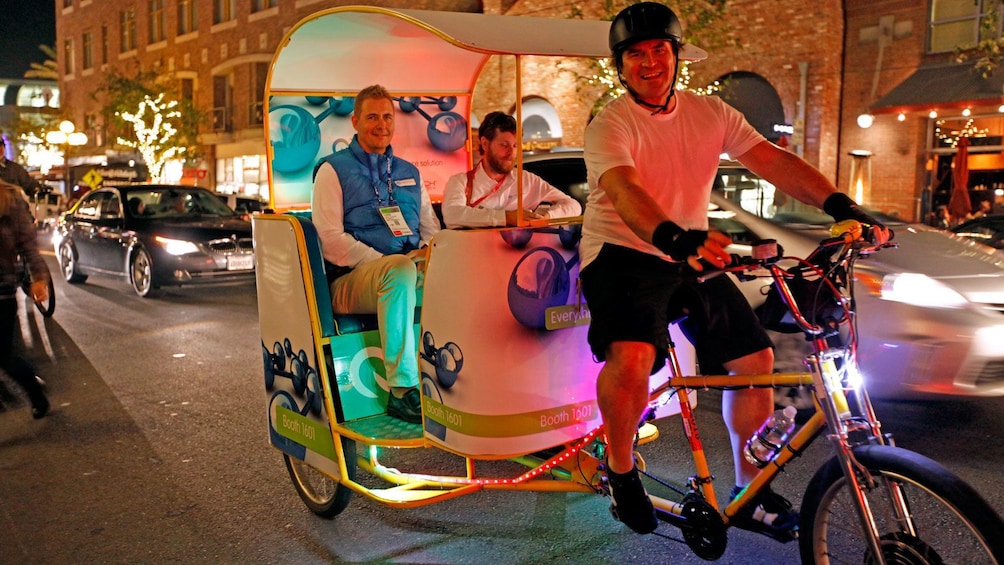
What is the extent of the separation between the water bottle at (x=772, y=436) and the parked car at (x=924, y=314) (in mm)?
2167

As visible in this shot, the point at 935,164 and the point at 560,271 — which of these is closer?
the point at 560,271

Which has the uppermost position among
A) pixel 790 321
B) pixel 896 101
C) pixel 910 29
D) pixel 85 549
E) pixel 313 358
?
pixel 910 29

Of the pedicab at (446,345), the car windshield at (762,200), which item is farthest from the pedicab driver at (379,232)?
the car windshield at (762,200)

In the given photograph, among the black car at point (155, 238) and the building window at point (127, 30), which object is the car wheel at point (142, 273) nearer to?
the black car at point (155, 238)

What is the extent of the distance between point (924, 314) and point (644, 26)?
318 cm

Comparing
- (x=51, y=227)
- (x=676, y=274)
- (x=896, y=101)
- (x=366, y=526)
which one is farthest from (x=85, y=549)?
(x=51, y=227)

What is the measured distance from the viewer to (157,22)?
42188 millimetres

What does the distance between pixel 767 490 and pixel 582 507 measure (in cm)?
149

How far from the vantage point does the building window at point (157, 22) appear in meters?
41.6

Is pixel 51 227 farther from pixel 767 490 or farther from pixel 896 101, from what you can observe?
pixel 767 490

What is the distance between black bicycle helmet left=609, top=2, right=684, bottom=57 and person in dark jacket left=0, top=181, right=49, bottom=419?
4.92 m

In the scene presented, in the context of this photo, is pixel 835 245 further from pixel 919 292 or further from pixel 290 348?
pixel 919 292

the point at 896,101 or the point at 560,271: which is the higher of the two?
the point at 896,101

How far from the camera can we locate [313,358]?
418 cm
